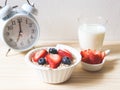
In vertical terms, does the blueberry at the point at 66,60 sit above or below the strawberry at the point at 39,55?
above

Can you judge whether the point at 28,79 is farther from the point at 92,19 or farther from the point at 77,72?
the point at 92,19

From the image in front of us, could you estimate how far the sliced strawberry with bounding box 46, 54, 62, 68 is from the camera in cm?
88

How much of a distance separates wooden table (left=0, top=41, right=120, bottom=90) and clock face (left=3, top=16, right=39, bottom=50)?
0.17 ft

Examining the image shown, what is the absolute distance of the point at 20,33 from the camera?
1075mm

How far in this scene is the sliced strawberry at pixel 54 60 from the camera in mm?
881

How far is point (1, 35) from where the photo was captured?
1046mm

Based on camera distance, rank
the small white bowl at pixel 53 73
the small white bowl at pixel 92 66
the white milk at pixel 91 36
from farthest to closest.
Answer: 1. the white milk at pixel 91 36
2. the small white bowl at pixel 92 66
3. the small white bowl at pixel 53 73

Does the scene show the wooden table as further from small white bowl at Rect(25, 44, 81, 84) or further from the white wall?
the white wall

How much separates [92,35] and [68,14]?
0.60 ft

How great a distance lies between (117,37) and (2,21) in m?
0.53

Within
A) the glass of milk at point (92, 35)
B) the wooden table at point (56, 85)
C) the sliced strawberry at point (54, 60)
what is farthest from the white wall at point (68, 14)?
the sliced strawberry at point (54, 60)

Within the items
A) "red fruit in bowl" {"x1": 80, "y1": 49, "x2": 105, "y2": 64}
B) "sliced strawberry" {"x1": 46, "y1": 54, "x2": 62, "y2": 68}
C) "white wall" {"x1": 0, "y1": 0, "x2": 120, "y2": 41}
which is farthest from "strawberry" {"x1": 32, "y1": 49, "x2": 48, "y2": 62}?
"white wall" {"x1": 0, "y1": 0, "x2": 120, "y2": 41}

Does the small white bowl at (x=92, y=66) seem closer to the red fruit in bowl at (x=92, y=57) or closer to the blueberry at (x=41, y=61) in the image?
the red fruit in bowl at (x=92, y=57)

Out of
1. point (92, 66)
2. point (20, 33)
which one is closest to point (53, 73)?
point (92, 66)
